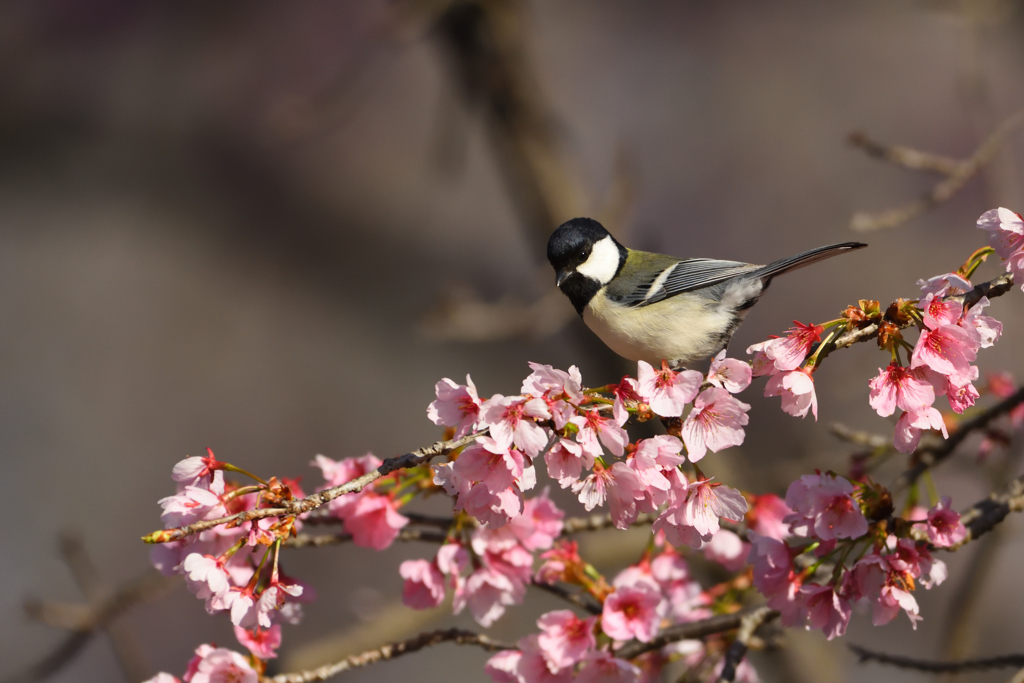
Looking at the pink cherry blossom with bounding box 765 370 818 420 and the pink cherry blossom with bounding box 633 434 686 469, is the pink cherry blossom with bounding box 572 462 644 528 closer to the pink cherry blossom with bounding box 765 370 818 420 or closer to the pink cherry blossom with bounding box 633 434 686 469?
the pink cherry blossom with bounding box 633 434 686 469

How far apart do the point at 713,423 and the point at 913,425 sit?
0.21 m

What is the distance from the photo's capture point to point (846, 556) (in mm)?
933

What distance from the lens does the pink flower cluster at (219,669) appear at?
0.95 m

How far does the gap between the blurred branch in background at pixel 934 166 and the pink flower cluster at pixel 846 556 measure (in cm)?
54

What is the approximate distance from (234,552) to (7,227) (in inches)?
187

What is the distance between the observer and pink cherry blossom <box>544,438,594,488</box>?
0.83m

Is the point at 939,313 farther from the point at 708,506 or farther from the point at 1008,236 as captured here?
the point at 708,506

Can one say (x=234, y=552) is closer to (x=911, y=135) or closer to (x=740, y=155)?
(x=740, y=155)

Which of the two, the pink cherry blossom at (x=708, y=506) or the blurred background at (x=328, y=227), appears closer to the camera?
the pink cherry blossom at (x=708, y=506)

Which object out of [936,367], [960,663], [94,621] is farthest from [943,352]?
[94,621]

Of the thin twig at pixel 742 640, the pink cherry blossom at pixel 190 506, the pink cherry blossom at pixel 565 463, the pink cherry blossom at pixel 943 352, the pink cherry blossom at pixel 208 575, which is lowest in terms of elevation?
the thin twig at pixel 742 640

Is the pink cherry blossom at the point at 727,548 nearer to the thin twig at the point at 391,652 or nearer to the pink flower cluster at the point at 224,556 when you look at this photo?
the thin twig at the point at 391,652

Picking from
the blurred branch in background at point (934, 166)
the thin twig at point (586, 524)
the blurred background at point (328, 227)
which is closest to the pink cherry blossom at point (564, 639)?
the thin twig at point (586, 524)

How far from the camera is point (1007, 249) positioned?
0.81 metres
